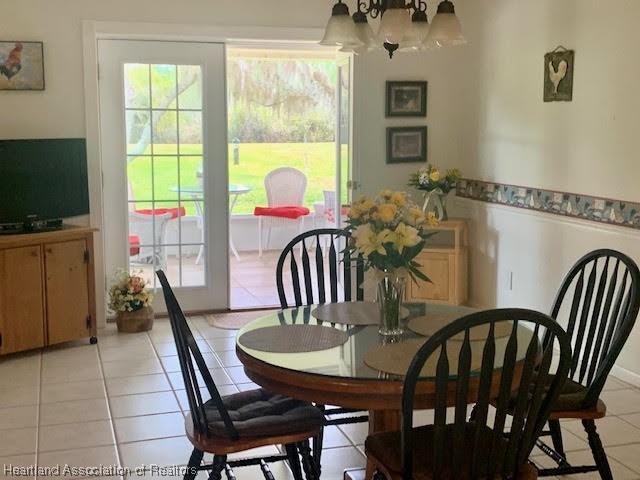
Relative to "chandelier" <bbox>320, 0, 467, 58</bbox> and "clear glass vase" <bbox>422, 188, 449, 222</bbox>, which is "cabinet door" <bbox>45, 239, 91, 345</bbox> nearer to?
"clear glass vase" <bbox>422, 188, 449, 222</bbox>

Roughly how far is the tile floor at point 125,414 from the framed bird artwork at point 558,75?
1.67 m

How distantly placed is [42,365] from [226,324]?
1349 mm

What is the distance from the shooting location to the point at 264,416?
2637 millimetres

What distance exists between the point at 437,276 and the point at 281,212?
11.0 ft

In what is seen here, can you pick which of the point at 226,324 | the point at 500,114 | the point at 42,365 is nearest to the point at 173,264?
the point at 226,324

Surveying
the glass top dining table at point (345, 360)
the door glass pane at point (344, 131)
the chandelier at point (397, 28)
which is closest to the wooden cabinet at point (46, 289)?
the door glass pane at point (344, 131)

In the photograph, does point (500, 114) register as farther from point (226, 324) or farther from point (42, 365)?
point (42, 365)

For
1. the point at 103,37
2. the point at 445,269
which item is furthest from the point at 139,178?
the point at 445,269

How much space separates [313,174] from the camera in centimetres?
971

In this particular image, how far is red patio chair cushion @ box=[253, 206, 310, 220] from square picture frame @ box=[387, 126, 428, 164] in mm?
2920

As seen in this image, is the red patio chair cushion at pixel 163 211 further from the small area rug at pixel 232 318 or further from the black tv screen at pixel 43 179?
the small area rug at pixel 232 318

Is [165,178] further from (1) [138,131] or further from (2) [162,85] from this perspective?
(2) [162,85]

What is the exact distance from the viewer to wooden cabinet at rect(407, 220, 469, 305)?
18.3 ft

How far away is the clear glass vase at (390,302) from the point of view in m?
2.69
